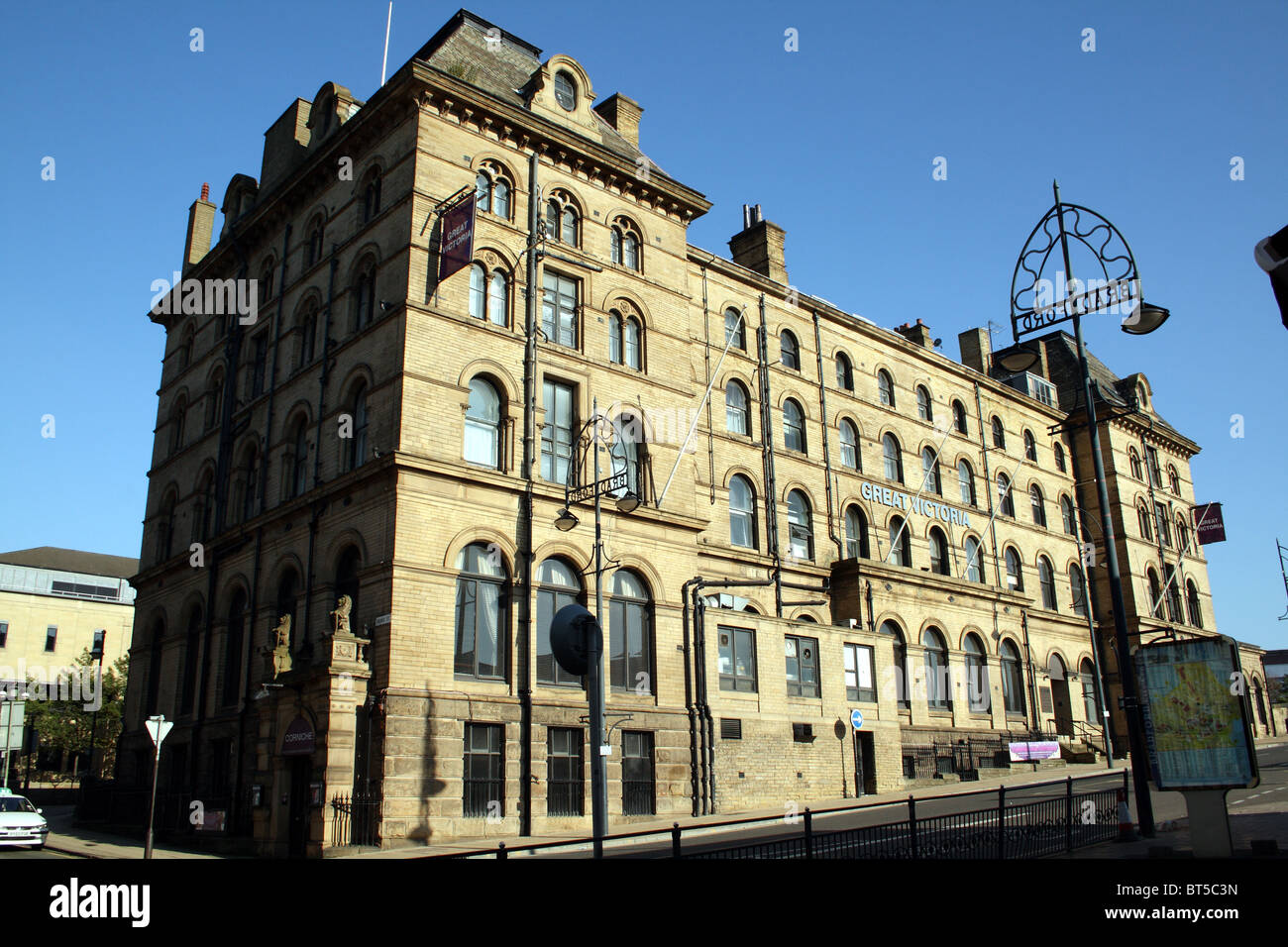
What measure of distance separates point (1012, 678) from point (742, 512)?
660 inches

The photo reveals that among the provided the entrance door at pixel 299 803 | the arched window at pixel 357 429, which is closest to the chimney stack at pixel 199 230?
the arched window at pixel 357 429

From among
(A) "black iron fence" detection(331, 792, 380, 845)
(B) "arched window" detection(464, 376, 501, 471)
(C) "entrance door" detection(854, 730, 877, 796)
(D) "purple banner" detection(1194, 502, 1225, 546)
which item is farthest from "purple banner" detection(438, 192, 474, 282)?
(D) "purple banner" detection(1194, 502, 1225, 546)

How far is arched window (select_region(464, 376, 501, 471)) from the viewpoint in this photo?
2594 centimetres

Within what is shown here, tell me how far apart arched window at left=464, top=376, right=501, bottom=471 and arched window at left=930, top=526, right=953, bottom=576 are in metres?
23.4

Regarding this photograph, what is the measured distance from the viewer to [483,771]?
77.1ft

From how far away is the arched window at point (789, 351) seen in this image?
3931 cm

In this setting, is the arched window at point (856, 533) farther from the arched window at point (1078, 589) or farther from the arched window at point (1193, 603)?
the arched window at point (1193, 603)

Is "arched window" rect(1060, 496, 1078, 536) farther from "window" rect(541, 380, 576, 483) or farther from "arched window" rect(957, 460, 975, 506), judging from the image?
"window" rect(541, 380, 576, 483)

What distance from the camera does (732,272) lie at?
123ft

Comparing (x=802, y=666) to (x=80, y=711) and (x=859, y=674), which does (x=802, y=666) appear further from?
(x=80, y=711)

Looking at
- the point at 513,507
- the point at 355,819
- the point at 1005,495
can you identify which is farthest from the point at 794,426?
the point at 355,819

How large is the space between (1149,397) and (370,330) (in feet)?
167

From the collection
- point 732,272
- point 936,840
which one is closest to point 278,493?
point 732,272
